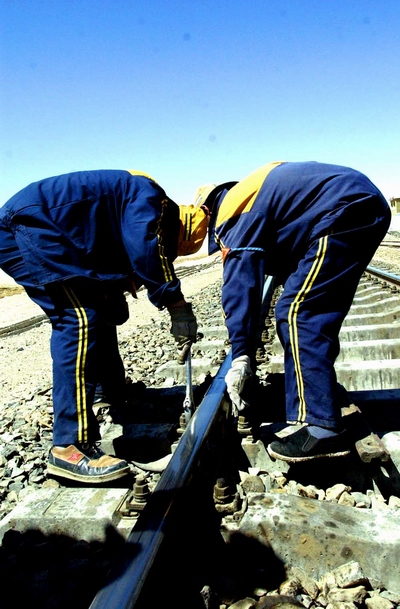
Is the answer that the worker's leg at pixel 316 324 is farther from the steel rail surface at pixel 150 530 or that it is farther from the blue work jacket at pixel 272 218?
the steel rail surface at pixel 150 530

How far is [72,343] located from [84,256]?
1.42 ft

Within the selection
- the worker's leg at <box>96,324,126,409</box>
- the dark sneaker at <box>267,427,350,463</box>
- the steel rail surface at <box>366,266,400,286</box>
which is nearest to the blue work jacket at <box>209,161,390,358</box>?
the dark sneaker at <box>267,427,350,463</box>

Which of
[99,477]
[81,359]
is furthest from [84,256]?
[99,477]

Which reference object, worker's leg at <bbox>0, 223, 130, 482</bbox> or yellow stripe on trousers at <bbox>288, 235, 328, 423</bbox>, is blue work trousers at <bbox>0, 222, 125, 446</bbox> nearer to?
worker's leg at <bbox>0, 223, 130, 482</bbox>

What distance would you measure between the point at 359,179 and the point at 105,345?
176 cm

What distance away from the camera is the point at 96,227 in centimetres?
270

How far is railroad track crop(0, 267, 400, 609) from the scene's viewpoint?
5.32 feet

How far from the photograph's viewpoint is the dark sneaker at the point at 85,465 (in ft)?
7.89

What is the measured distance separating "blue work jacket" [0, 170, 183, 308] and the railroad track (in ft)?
2.50

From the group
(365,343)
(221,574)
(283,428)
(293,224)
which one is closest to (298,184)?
(293,224)

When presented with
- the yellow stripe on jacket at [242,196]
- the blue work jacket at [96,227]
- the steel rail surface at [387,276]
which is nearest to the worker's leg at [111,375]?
the blue work jacket at [96,227]

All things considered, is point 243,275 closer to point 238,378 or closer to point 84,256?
point 238,378

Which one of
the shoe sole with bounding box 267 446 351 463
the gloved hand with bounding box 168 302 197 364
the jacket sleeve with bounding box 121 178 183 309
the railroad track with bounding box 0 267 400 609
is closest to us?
the railroad track with bounding box 0 267 400 609

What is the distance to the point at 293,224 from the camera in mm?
2555
